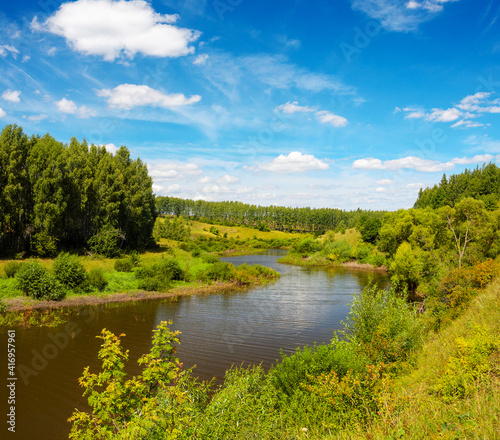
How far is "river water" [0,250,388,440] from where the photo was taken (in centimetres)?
1388

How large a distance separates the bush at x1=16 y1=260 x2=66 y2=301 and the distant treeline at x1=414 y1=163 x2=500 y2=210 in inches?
3400

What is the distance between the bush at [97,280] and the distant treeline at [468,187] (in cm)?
8159

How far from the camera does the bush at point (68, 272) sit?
3050 cm

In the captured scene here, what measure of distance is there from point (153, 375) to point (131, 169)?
5242 centimetres

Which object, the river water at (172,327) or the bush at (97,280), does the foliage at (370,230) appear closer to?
the river water at (172,327)

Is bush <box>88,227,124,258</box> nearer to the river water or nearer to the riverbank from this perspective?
the river water

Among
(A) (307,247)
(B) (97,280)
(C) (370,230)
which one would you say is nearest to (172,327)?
(B) (97,280)

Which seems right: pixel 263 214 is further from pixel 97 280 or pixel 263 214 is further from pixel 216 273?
pixel 97 280

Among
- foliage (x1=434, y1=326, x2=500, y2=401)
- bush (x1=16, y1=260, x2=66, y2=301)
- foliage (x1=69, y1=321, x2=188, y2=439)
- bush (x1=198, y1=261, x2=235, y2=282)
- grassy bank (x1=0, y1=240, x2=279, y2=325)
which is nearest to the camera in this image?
foliage (x1=69, y1=321, x2=188, y2=439)

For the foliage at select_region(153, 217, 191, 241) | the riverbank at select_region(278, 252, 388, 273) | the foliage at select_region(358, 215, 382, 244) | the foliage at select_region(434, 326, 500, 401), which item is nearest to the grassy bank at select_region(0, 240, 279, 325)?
the riverbank at select_region(278, 252, 388, 273)

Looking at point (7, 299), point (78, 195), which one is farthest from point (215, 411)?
point (78, 195)

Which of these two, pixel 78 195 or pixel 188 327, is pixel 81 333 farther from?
pixel 78 195

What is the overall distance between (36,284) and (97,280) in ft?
17.9

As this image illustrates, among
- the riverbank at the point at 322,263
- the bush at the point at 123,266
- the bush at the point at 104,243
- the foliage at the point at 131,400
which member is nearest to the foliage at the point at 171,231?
the riverbank at the point at 322,263
